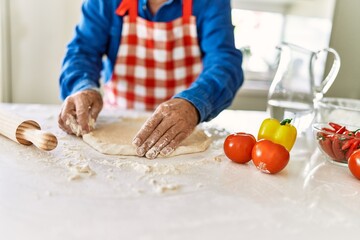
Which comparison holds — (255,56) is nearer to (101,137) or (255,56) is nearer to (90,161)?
(101,137)

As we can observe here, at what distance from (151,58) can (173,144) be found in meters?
0.51

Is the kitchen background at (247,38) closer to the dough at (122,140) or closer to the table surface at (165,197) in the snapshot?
the dough at (122,140)

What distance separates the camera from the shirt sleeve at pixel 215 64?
928 mm

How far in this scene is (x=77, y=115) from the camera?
2.88 ft

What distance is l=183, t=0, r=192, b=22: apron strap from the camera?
3.74ft

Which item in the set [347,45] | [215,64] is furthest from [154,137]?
[347,45]

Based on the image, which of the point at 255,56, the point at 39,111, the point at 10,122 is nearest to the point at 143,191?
the point at 10,122

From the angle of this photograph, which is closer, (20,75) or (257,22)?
(20,75)

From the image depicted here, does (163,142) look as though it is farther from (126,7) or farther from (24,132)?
(126,7)

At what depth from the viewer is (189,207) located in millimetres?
555

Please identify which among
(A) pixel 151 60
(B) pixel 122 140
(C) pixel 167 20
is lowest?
(B) pixel 122 140

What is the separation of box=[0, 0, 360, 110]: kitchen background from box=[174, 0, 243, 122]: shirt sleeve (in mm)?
443

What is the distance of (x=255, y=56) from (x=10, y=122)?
4.92ft

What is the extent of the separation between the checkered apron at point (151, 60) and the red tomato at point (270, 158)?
0.58 m
